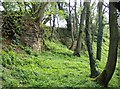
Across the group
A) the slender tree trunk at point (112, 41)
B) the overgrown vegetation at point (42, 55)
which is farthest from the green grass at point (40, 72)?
the slender tree trunk at point (112, 41)

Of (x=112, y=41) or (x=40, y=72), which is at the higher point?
(x=112, y=41)

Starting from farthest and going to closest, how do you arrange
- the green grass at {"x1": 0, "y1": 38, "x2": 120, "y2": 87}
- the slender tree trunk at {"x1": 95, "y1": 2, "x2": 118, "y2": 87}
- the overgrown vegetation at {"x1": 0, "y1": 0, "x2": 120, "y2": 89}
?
1. the green grass at {"x1": 0, "y1": 38, "x2": 120, "y2": 87}
2. the overgrown vegetation at {"x1": 0, "y1": 0, "x2": 120, "y2": 89}
3. the slender tree trunk at {"x1": 95, "y1": 2, "x2": 118, "y2": 87}

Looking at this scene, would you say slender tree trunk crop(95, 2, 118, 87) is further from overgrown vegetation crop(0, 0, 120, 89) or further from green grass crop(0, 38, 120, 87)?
green grass crop(0, 38, 120, 87)

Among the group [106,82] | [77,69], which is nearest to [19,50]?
[77,69]

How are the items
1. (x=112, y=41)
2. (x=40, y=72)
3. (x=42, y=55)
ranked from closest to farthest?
(x=112, y=41), (x=40, y=72), (x=42, y=55)

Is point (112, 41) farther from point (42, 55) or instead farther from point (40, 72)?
point (42, 55)

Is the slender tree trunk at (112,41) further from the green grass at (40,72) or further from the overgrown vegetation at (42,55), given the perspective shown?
the green grass at (40,72)

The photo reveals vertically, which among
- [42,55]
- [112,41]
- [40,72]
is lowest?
[42,55]

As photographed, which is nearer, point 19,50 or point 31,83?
point 31,83

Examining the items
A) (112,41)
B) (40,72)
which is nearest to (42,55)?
(40,72)

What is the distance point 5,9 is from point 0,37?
4.06 ft

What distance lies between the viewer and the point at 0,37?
10461mm

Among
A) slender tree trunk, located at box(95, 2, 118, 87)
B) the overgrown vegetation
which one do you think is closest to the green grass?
the overgrown vegetation

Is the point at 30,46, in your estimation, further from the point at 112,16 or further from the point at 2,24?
Answer: the point at 112,16
